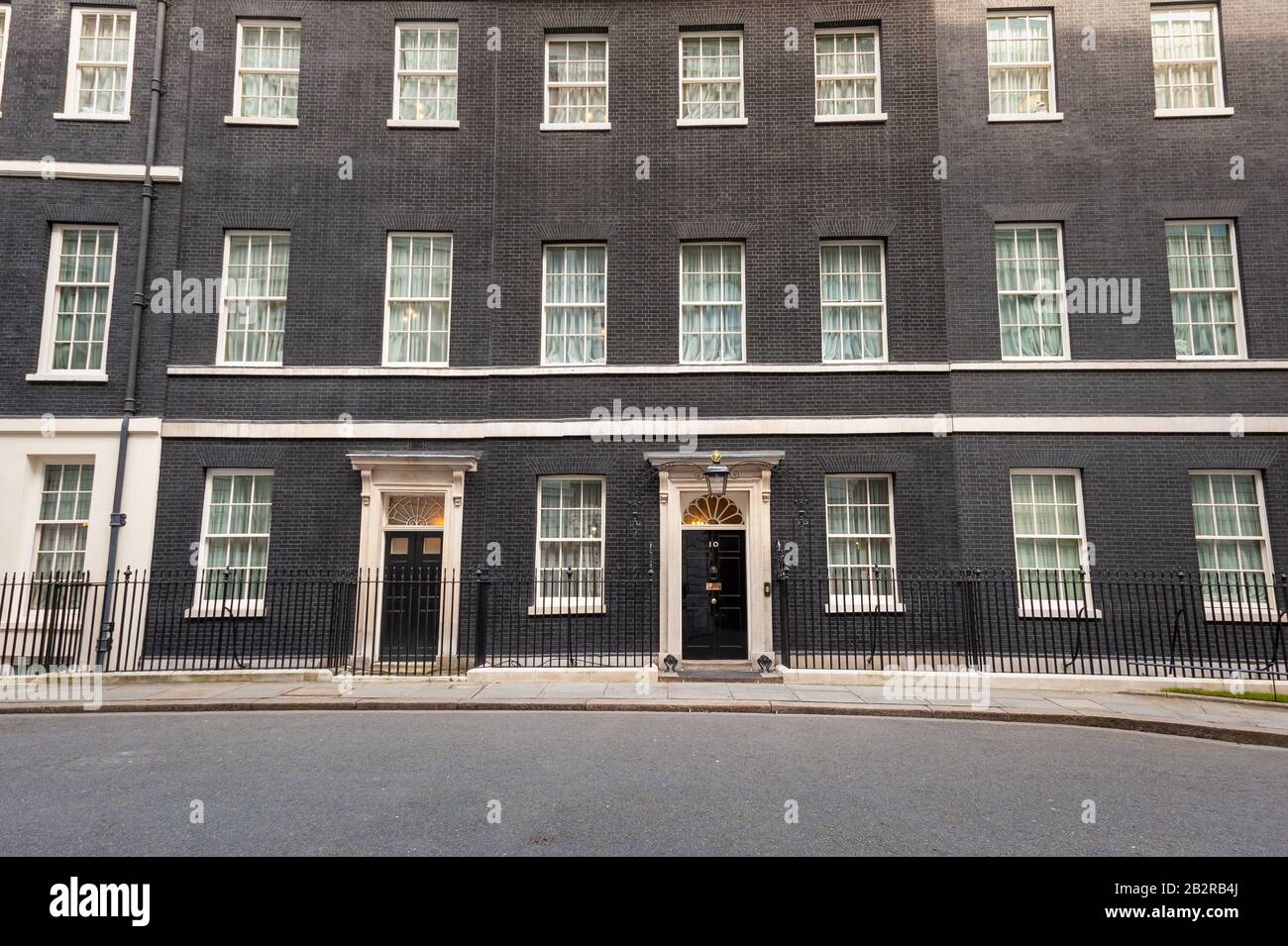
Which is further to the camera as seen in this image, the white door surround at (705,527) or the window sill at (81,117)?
the window sill at (81,117)

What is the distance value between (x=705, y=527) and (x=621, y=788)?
6975mm

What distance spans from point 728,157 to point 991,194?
16.3 feet

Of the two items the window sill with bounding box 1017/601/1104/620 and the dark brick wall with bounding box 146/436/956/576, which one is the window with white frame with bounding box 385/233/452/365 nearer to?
the dark brick wall with bounding box 146/436/956/576

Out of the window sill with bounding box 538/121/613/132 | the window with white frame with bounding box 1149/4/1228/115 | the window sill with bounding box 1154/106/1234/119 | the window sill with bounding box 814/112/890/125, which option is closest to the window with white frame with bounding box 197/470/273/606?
the window sill with bounding box 538/121/613/132

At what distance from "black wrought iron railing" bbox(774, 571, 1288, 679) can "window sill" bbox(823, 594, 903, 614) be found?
17 millimetres

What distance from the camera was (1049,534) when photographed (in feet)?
39.4

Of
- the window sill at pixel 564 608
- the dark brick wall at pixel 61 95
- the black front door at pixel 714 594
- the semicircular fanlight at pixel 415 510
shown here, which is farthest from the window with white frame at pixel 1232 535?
the dark brick wall at pixel 61 95

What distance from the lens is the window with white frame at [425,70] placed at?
44.3ft

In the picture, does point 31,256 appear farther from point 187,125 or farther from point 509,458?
point 509,458

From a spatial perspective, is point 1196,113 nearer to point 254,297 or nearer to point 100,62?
point 254,297

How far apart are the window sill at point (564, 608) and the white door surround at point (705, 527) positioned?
108cm

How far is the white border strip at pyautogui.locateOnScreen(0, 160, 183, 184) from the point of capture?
1274 centimetres

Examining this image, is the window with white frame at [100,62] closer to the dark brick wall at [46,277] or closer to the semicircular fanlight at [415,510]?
the dark brick wall at [46,277]

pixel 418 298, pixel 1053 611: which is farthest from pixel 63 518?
pixel 1053 611
